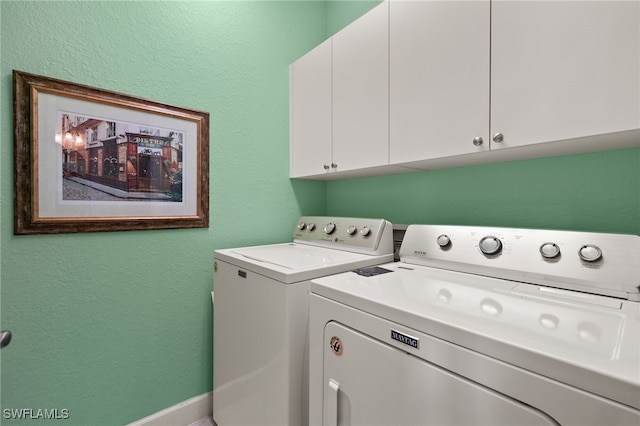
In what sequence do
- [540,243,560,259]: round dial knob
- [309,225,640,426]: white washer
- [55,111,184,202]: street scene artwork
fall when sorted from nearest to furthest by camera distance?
[309,225,640,426]: white washer → [540,243,560,259]: round dial knob → [55,111,184,202]: street scene artwork

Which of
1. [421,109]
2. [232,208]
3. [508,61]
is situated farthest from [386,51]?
[232,208]

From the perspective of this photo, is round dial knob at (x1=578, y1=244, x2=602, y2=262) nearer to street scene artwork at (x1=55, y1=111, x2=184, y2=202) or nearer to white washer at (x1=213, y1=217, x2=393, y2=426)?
white washer at (x1=213, y1=217, x2=393, y2=426)

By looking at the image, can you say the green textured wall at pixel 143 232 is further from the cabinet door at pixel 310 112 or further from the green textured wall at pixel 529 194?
the green textured wall at pixel 529 194

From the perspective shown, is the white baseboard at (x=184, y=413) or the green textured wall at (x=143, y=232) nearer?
the green textured wall at (x=143, y=232)

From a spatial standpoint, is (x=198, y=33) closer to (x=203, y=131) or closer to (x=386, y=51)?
(x=203, y=131)

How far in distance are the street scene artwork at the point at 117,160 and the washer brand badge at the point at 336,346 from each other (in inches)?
45.0

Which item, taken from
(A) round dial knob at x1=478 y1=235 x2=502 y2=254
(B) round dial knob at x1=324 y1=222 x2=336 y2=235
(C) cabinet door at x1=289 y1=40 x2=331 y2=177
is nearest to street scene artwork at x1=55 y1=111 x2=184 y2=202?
(C) cabinet door at x1=289 y1=40 x2=331 y2=177

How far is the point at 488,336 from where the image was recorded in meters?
0.54

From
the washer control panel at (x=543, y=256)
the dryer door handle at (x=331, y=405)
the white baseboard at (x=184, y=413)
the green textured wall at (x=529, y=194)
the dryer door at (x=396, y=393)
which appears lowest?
the white baseboard at (x=184, y=413)

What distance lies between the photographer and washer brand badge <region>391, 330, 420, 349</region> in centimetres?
65

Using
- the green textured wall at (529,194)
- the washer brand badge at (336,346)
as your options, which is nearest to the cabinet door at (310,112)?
the green textured wall at (529,194)

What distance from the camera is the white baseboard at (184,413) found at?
1.47m

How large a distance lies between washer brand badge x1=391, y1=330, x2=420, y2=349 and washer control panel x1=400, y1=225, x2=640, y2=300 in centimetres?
53

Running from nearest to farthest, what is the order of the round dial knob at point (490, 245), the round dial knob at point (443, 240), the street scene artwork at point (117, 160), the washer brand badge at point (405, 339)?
the washer brand badge at point (405, 339) < the round dial knob at point (490, 245) < the round dial knob at point (443, 240) < the street scene artwork at point (117, 160)
